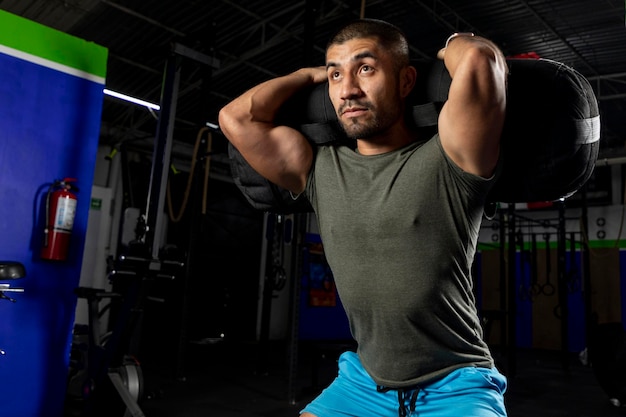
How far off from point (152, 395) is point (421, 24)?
14.8 ft

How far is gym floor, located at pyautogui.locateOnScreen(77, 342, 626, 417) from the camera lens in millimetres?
3832

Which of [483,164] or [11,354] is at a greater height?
[483,164]

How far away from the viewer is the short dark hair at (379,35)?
1.31 meters

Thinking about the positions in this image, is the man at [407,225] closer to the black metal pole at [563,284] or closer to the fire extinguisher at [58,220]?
the fire extinguisher at [58,220]

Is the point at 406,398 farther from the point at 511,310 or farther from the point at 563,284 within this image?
the point at 563,284

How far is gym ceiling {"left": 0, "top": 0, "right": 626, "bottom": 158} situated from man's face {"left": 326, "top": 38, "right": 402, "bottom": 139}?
3.03 meters

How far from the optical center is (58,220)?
2.83 m

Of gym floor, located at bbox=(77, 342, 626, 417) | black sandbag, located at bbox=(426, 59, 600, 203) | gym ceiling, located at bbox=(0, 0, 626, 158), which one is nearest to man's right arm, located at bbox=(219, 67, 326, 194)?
black sandbag, located at bbox=(426, 59, 600, 203)

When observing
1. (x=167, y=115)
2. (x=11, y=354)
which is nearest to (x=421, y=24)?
(x=167, y=115)

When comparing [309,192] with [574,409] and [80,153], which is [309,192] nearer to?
[80,153]

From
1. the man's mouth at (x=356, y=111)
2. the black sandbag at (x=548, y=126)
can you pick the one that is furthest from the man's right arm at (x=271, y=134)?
the black sandbag at (x=548, y=126)

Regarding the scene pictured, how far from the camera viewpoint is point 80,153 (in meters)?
3.03

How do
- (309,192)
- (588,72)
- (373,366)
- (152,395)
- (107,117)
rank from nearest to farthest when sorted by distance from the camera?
1. (373,366)
2. (309,192)
3. (152,395)
4. (588,72)
5. (107,117)

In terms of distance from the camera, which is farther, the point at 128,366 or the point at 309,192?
the point at 128,366
